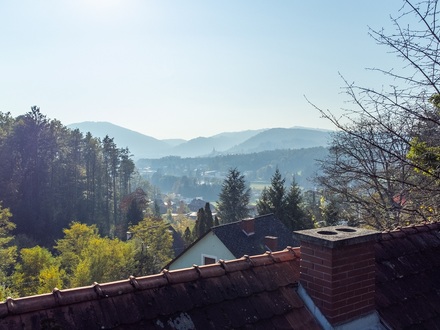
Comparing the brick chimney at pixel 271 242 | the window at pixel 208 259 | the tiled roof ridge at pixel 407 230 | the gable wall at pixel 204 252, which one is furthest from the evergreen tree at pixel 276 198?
the tiled roof ridge at pixel 407 230

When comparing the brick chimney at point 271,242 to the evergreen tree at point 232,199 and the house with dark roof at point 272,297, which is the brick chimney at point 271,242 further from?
the evergreen tree at point 232,199

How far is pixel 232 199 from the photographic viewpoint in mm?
40156

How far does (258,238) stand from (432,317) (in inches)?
631

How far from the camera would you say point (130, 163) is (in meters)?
59.9

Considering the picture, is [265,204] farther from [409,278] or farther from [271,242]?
[409,278]

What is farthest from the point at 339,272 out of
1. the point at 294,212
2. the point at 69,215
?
the point at 69,215

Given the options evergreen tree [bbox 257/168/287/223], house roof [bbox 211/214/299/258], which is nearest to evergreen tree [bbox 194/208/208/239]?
evergreen tree [bbox 257/168/287/223]

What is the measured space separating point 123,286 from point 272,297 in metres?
1.12

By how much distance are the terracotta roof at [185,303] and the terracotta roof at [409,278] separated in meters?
0.78

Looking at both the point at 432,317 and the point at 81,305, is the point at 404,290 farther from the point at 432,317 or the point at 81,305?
the point at 81,305

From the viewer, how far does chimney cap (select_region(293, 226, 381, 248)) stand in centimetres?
279

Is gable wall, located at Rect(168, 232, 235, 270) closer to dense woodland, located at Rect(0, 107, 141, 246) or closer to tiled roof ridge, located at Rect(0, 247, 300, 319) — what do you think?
tiled roof ridge, located at Rect(0, 247, 300, 319)

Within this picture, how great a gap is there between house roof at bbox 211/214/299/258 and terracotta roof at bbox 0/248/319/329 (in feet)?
44.2

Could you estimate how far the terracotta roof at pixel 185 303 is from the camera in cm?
216
